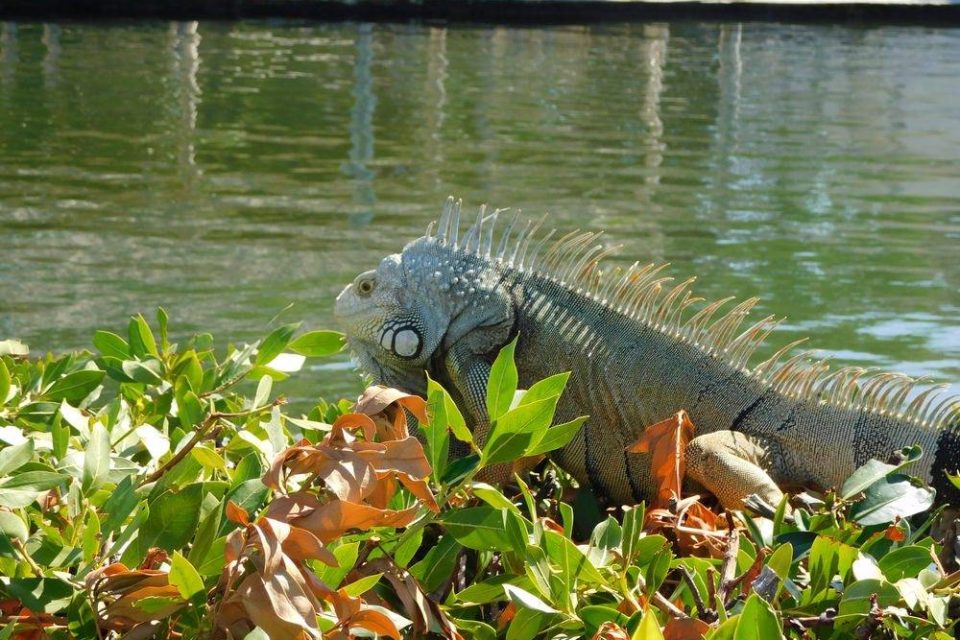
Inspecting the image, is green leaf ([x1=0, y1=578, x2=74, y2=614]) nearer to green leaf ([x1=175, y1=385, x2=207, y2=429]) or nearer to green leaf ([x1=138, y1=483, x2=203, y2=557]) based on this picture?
green leaf ([x1=138, y1=483, x2=203, y2=557])

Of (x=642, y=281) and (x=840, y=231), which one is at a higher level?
(x=642, y=281)

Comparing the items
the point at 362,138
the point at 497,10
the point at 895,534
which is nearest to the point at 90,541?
the point at 895,534

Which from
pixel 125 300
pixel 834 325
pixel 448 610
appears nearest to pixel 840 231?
pixel 834 325

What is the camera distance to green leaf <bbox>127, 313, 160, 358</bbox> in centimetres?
210

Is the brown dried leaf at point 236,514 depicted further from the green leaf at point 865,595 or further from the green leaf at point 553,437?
the green leaf at point 865,595

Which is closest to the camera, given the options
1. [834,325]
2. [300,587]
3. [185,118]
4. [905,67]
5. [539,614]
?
[300,587]

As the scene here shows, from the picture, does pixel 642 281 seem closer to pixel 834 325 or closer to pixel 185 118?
pixel 834 325

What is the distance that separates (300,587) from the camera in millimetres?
1197

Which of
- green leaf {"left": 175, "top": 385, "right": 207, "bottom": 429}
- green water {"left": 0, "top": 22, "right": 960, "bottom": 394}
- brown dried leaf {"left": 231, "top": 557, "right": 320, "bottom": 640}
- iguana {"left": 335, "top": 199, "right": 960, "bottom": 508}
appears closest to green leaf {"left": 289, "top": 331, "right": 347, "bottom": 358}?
green leaf {"left": 175, "top": 385, "right": 207, "bottom": 429}

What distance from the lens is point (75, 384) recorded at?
1.97 m

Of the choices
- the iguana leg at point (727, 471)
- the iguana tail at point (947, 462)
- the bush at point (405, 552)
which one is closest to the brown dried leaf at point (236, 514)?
the bush at point (405, 552)

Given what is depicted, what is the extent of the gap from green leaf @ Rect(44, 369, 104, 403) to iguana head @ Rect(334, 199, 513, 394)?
0.63 meters

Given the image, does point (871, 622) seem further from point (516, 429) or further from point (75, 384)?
point (75, 384)

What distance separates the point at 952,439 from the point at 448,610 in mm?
1071
